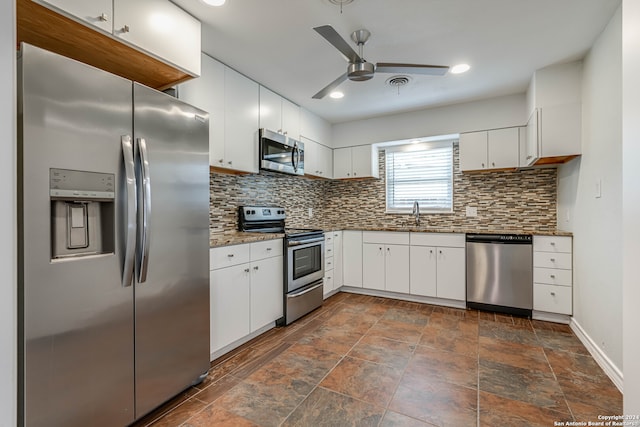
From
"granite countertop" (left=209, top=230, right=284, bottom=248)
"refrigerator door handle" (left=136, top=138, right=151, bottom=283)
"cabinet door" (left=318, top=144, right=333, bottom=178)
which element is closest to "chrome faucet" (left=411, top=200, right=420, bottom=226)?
"cabinet door" (left=318, top=144, right=333, bottom=178)

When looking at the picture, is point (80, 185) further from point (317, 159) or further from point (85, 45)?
point (317, 159)

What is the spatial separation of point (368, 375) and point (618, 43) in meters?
2.74

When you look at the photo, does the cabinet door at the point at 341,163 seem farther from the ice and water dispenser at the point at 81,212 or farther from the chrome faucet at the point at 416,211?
the ice and water dispenser at the point at 81,212

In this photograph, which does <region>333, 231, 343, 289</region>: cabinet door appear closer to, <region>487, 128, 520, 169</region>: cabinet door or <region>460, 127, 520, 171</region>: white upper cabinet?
<region>460, 127, 520, 171</region>: white upper cabinet

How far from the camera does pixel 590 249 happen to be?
8.29 ft

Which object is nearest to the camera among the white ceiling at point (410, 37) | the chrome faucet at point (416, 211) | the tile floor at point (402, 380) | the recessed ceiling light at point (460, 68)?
the tile floor at point (402, 380)

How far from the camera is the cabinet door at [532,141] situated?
2924 millimetres

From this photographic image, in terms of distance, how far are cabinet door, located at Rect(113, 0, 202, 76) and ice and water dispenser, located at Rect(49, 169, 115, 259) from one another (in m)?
0.81

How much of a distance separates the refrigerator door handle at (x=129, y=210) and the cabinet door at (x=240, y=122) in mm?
1215

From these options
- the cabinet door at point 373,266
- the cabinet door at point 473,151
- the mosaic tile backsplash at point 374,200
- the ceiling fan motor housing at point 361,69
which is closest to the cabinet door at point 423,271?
the cabinet door at point 373,266

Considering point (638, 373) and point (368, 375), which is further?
point (368, 375)

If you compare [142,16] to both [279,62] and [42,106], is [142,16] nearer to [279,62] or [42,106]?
[42,106]

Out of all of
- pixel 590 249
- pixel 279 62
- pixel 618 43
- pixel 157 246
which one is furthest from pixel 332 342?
pixel 618 43

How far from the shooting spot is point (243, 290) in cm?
253
